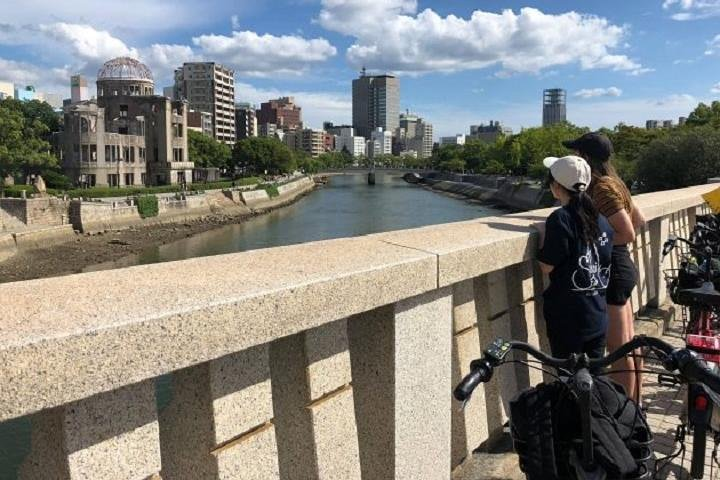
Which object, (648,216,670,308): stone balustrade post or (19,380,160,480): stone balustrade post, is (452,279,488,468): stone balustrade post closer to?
(19,380,160,480): stone balustrade post

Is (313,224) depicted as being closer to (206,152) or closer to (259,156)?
(206,152)

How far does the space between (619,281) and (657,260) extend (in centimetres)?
337

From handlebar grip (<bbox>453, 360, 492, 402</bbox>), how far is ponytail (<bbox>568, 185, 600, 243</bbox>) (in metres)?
1.29

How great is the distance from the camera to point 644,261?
646cm

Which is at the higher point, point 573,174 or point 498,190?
point 573,174

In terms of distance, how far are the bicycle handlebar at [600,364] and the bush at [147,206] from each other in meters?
57.3

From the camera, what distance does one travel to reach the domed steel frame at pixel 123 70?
90312 millimetres

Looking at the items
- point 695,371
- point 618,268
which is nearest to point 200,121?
point 618,268

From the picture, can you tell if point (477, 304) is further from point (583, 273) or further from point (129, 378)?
point (129, 378)

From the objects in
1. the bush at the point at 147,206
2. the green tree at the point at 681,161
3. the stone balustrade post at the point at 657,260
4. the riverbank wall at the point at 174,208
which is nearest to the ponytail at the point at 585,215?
the stone balustrade post at the point at 657,260

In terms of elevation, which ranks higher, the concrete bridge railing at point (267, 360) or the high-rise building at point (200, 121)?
the high-rise building at point (200, 121)

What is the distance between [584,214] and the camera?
3297mm

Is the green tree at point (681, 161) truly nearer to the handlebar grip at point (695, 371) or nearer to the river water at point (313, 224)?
the river water at point (313, 224)

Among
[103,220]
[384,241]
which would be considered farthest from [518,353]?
[103,220]
